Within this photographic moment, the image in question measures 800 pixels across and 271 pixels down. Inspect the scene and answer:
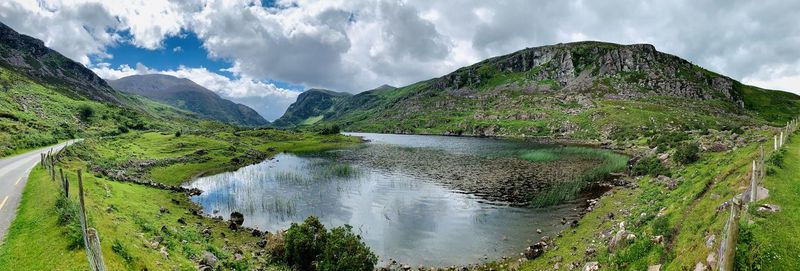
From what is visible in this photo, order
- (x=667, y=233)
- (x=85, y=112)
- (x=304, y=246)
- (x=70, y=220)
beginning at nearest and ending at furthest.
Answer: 1. (x=667, y=233)
2. (x=70, y=220)
3. (x=304, y=246)
4. (x=85, y=112)

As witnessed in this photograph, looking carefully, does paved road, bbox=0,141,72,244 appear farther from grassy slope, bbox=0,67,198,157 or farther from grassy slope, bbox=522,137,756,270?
grassy slope, bbox=522,137,756,270

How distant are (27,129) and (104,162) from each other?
33.2 metres

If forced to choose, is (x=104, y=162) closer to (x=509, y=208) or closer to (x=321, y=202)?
(x=321, y=202)

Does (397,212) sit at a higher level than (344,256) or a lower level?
lower

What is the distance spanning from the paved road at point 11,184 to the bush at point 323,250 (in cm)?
1720

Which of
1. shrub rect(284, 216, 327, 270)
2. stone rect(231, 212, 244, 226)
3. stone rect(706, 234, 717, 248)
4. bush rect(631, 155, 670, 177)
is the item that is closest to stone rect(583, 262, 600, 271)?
stone rect(706, 234, 717, 248)

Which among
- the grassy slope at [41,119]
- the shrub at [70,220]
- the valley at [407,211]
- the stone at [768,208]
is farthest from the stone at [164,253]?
the grassy slope at [41,119]

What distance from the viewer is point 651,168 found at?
195 feet

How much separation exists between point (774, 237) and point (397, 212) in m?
38.3

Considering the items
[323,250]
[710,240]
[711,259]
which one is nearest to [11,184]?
[323,250]

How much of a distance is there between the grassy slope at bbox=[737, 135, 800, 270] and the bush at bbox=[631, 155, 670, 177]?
38.1 meters

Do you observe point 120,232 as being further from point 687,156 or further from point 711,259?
point 687,156

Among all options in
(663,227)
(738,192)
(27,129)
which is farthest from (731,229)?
(27,129)

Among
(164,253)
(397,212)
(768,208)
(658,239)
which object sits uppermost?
(768,208)
